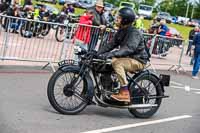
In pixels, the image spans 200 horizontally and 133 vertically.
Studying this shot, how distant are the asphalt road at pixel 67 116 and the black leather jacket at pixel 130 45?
99cm

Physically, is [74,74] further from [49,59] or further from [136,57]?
[49,59]

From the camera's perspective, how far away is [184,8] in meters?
109

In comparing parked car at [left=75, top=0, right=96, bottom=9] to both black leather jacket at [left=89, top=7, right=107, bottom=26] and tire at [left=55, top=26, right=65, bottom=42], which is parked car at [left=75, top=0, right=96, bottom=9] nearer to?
tire at [left=55, top=26, right=65, bottom=42]

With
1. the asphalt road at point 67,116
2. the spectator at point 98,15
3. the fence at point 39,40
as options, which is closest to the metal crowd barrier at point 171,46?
the spectator at point 98,15

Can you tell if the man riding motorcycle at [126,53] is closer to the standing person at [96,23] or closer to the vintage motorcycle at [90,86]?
the vintage motorcycle at [90,86]

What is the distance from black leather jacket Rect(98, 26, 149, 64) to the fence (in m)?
3.79

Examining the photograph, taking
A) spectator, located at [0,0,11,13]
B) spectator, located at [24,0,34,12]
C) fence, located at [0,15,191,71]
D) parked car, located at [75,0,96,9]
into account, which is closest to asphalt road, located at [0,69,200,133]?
fence, located at [0,15,191,71]

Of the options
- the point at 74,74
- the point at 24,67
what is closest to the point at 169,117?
the point at 74,74

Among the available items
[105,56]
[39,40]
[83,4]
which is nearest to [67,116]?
[105,56]

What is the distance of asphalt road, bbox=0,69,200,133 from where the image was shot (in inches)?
259

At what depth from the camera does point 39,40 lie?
479 inches

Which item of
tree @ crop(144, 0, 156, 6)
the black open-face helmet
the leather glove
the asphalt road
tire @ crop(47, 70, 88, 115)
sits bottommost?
the asphalt road

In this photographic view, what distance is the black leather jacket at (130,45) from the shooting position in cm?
739

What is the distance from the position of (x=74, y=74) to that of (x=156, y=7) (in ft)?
336
